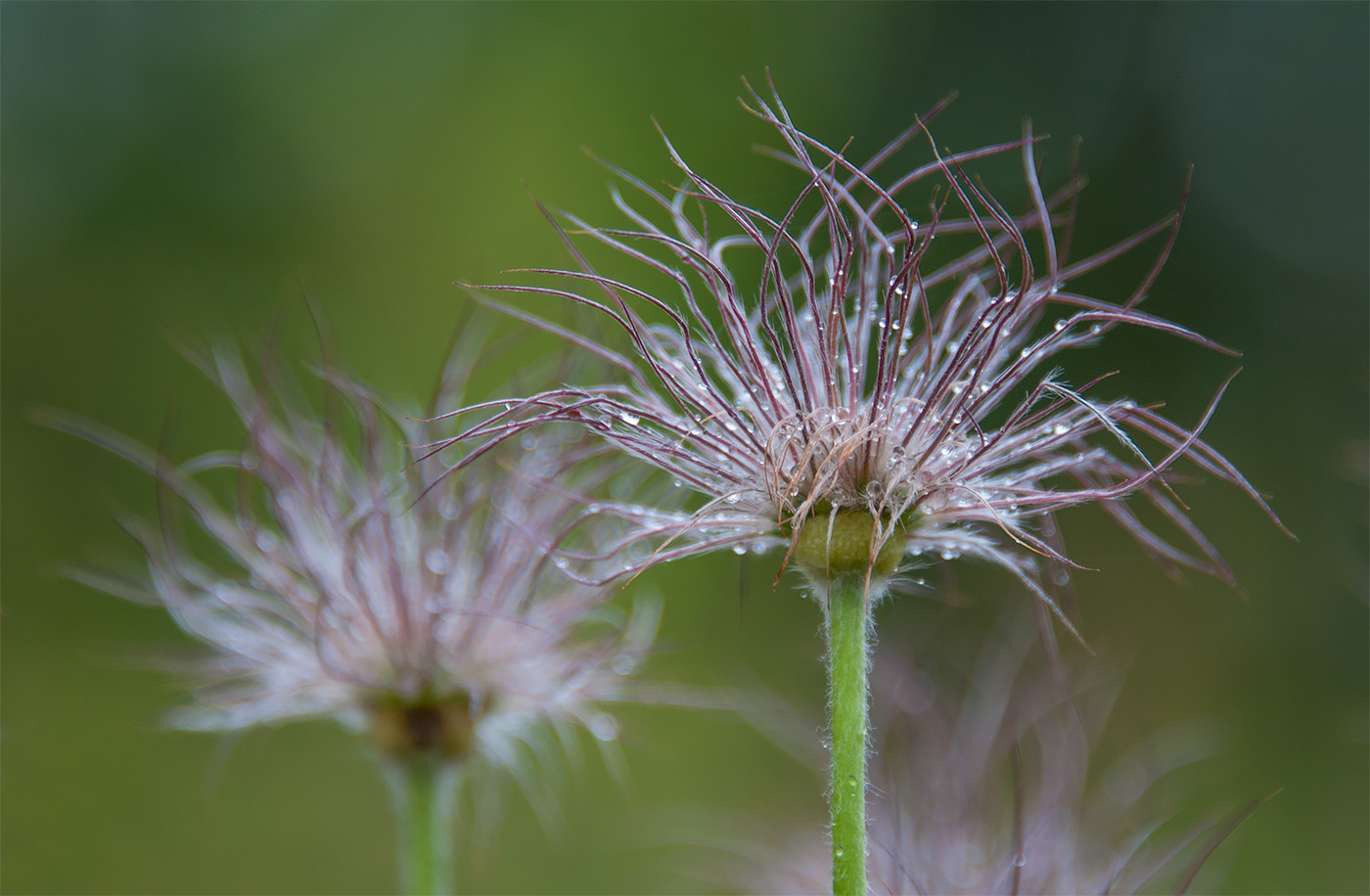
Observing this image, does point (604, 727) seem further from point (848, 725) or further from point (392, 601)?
point (848, 725)

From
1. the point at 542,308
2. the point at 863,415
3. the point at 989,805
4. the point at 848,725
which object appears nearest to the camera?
the point at 848,725

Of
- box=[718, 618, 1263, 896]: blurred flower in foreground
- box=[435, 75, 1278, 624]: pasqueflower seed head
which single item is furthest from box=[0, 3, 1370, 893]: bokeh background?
box=[435, 75, 1278, 624]: pasqueflower seed head

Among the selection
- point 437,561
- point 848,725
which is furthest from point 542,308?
point 848,725

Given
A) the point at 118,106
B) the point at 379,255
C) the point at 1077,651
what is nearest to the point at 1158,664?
the point at 1077,651

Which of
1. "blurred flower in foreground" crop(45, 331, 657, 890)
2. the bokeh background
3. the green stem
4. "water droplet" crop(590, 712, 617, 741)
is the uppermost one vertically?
the bokeh background

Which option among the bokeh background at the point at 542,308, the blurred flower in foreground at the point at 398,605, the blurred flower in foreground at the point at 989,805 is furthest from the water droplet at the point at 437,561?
the bokeh background at the point at 542,308

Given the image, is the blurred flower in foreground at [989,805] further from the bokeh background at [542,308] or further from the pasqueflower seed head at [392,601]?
the bokeh background at [542,308]

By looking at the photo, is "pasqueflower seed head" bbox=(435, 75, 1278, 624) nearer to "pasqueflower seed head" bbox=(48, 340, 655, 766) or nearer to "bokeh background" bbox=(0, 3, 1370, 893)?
"pasqueflower seed head" bbox=(48, 340, 655, 766)

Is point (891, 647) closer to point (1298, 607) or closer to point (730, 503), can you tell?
point (730, 503)
